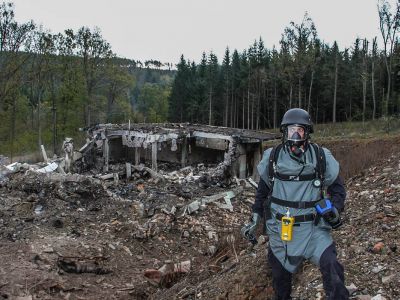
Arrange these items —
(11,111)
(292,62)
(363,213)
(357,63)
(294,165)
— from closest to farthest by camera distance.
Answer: (294,165) → (363,213) → (11,111) → (292,62) → (357,63)

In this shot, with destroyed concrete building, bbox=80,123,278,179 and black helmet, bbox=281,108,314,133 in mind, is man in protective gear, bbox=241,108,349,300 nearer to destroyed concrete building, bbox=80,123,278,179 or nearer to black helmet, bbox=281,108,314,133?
black helmet, bbox=281,108,314,133

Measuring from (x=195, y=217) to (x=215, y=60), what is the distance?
149 ft

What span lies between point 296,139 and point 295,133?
59 mm

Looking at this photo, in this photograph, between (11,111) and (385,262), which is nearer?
(385,262)

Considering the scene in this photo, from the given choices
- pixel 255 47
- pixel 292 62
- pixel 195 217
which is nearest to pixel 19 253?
pixel 195 217

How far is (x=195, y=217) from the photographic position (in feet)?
39.4

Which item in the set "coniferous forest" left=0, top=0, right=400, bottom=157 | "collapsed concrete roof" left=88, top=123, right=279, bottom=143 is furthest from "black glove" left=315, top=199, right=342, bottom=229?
"coniferous forest" left=0, top=0, right=400, bottom=157

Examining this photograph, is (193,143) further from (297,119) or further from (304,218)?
(304,218)

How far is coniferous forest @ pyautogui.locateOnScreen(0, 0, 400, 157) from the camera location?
Answer: 1175 inches

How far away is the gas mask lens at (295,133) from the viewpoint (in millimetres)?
3793

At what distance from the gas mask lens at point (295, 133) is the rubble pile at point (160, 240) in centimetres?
164

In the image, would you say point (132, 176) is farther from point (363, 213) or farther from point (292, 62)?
point (292, 62)

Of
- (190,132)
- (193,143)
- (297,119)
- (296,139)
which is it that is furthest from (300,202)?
(193,143)

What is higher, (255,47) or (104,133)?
(255,47)
